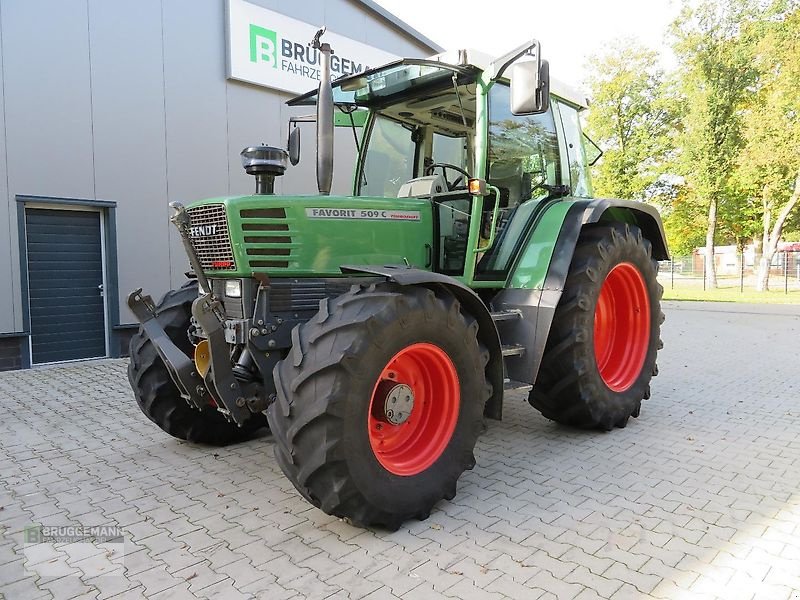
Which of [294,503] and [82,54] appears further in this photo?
[82,54]

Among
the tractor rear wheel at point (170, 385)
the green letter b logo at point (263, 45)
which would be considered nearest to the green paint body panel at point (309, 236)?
the tractor rear wheel at point (170, 385)

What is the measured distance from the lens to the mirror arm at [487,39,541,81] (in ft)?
11.2

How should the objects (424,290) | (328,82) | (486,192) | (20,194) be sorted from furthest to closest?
(20,194), (486,192), (328,82), (424,290)

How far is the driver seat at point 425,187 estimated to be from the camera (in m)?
4.11

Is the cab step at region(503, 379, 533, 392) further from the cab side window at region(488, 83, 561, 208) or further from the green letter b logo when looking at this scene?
the green letter b logo

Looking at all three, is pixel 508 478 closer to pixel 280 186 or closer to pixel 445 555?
pixel 445 555

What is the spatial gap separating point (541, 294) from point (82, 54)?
6.76 meters

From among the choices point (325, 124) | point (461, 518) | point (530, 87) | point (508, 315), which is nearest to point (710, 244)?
point (508, 315)

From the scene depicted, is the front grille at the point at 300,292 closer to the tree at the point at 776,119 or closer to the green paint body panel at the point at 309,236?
the green paint body panel at the point at 309,236

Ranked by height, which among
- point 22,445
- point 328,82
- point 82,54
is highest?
point 82,54

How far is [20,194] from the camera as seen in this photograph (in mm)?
7043

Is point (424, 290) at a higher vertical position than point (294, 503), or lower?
higher

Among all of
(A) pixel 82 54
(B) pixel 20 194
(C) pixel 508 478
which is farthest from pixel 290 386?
(A) pixel 82 54

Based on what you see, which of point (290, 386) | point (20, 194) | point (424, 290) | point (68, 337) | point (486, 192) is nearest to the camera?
point (290, 386)
